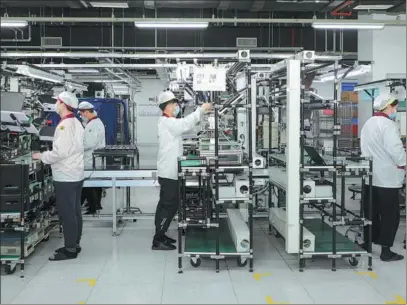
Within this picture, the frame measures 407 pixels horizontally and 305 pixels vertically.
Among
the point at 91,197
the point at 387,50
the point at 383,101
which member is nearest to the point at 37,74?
the point at 91,197

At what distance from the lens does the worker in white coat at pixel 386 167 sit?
4.54 metres

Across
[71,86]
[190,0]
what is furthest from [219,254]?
[190,0]

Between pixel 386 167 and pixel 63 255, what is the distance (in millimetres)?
3644

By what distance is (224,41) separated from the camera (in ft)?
35.1

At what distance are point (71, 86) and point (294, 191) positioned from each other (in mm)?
5048

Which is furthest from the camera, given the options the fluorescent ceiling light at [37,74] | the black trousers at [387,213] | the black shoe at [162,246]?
the fluorescent ceiling light at [37,74]

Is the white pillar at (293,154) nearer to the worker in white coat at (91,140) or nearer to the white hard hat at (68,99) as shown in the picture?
the white hard hat at (68,99)

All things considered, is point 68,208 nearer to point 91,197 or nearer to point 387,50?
point 91,197

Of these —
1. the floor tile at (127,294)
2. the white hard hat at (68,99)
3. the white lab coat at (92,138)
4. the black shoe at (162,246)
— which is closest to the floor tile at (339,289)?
the floor tile at (127,294)

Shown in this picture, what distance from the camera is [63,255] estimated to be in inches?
186

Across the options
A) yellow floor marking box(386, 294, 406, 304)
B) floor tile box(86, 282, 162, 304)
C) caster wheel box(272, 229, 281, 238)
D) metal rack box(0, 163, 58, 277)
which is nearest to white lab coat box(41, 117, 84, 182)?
metal rack box(0, 163, 58, 277)

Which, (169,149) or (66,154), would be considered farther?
(169,149)

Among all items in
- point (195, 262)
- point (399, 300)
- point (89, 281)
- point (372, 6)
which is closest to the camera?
point (399, 300)

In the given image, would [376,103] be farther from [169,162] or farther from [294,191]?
[169,162]
